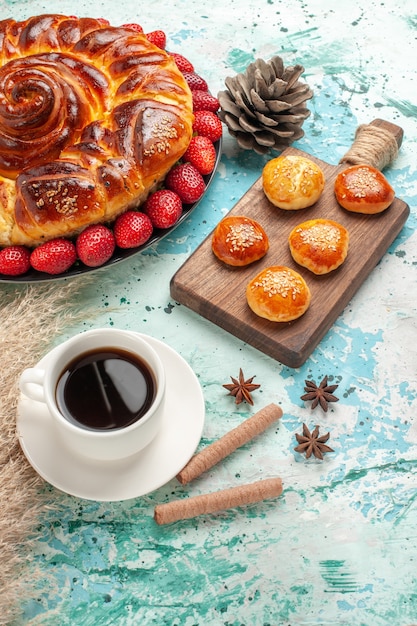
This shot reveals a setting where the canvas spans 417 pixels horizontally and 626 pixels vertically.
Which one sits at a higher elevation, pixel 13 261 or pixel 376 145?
pixel 376 145

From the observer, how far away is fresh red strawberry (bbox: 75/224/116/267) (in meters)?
2.14

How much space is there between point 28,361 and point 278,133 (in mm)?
1090

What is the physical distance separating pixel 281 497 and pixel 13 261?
0.97 m

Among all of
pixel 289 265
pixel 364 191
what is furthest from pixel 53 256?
pixel 364 191

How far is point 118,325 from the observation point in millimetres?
Result: 2211

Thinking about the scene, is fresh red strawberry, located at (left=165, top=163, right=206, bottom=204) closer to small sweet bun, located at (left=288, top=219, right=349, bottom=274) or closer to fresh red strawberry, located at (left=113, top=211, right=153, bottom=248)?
fresh red strawberry, located at (left=113, top=211, right=153, bottom=248)

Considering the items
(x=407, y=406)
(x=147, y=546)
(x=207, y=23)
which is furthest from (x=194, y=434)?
(x=207, y=23)

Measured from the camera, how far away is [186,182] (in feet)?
7.52

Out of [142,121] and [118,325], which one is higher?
[142,121]

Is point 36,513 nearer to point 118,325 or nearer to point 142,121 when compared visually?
point 118,325

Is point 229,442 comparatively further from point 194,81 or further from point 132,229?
point 194,81

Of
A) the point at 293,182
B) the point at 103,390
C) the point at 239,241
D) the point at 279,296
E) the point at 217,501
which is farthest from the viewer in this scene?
the point at 293,182

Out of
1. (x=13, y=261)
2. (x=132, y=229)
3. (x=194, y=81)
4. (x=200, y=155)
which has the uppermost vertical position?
(x=194, y=81)

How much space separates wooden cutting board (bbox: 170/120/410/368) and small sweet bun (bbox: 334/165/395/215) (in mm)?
31
